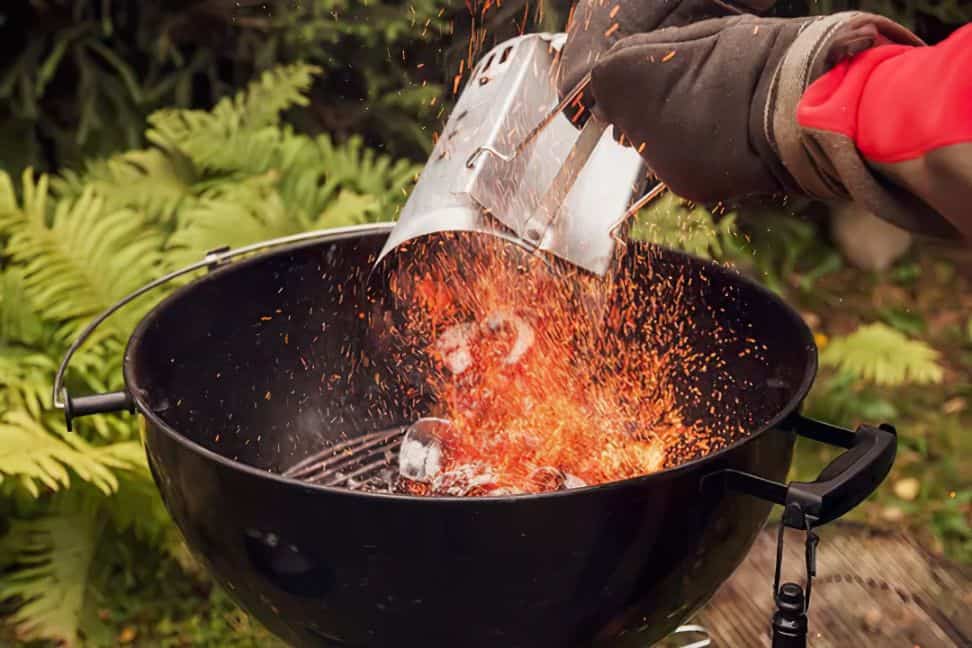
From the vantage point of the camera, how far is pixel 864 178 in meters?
1.10

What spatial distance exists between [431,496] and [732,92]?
0.56 m

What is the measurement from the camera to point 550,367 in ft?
6.10

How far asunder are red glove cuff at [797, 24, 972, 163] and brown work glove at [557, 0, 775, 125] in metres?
0.27

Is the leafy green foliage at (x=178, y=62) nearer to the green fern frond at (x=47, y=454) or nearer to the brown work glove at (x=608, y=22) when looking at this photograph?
the green fern frond at (x=47, y=454)

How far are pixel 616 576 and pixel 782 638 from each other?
20cm

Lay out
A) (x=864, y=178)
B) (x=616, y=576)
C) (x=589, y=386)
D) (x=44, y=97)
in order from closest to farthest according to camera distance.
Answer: (x=864, y=178) → (x=616, y=576) → (x=589, y=386) → (x=44, y=97)

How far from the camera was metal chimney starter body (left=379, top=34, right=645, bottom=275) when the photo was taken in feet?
4.35

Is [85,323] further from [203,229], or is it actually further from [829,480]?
[829,480]

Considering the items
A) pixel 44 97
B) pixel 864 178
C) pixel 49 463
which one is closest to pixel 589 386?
pixel 864 178

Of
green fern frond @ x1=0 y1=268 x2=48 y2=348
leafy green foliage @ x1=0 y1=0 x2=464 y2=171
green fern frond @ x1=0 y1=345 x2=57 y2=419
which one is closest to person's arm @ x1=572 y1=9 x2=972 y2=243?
green fern frond @ x1=0 y1=345 x2=57 y2=419

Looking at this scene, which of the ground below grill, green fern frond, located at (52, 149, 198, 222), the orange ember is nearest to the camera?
the orange ember

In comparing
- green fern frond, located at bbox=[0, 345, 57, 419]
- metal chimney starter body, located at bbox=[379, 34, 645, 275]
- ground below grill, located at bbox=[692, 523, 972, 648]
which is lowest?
ground below grill, located at bbox=[692, 523, 972, 648]

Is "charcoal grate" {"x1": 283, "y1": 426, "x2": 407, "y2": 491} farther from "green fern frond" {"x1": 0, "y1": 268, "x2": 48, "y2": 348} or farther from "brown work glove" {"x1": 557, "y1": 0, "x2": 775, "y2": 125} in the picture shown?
"green fern frond" {"x1": 0, "y1": 268, "x2": 48, "y2": 348}

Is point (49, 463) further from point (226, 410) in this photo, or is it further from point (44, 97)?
point (44, 97)
